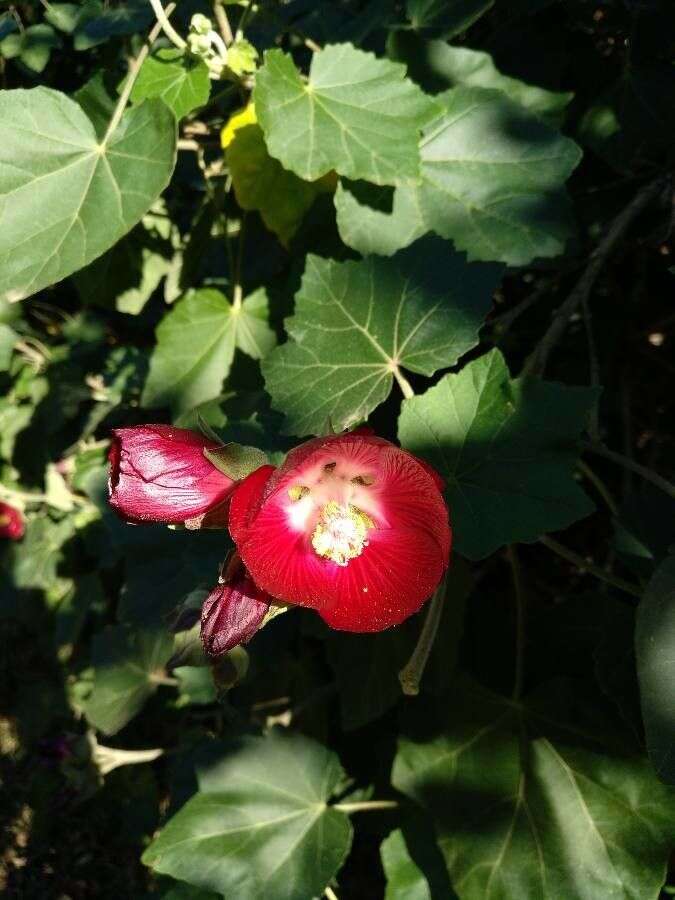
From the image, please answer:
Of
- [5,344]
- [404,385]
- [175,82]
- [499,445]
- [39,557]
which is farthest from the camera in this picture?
[39,557]

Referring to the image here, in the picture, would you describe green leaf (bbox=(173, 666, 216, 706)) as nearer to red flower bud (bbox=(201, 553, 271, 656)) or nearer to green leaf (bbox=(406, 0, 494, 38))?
red flower bud (bbox=(201, 553, 271, 656))

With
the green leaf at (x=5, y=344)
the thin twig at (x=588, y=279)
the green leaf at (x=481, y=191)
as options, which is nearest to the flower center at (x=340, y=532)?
the thin twig at (x=588, y=279)

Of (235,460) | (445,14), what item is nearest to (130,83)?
(445,14)

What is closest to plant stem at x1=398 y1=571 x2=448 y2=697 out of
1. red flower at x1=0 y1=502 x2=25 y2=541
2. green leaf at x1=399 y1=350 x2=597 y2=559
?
green leaf at x1=399 y1=350 x2=597 y2=559

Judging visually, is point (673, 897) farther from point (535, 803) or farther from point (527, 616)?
point (527, 616)

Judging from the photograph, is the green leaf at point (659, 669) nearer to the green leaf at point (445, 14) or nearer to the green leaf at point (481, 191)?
the green leaf at point (481, 191)

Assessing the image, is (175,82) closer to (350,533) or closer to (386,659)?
(350,533)
